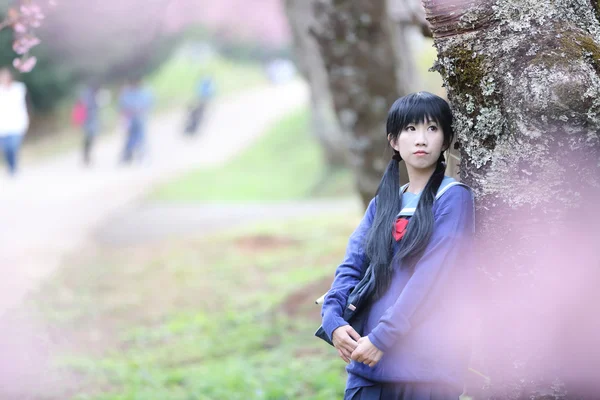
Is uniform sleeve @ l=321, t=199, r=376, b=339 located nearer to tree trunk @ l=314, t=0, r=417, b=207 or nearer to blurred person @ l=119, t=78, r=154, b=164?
tree trunk @ l=314, t=0, r=417, b=207

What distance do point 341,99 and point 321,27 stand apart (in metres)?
0.54

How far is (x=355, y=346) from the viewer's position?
2463 mm

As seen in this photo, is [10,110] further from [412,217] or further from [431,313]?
[431,313]

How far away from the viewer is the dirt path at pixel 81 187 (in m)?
9.98

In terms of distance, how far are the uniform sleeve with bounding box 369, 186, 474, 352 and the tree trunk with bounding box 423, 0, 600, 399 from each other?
11 cm

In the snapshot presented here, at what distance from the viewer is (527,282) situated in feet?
7.98

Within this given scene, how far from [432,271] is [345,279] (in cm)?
33

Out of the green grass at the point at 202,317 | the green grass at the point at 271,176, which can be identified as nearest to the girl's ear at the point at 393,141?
the green grass at the point at 202,317

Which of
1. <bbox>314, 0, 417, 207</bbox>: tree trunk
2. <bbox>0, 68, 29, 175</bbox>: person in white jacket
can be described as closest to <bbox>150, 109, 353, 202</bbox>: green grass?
<bbox>0, 68, 29, 175</bbox>: person in white jacket

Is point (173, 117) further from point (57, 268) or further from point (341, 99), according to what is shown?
point (341, 99)

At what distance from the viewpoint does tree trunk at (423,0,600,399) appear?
2.34 meters

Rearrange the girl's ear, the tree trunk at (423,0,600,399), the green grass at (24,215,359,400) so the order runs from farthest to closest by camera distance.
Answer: the green grass at (24,215,359,400)
the girl's ear
the tree trunk at (423,0,600,399)

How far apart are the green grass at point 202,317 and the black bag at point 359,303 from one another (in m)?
2.20

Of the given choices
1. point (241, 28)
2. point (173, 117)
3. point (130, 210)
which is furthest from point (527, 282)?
point (241, 28)
